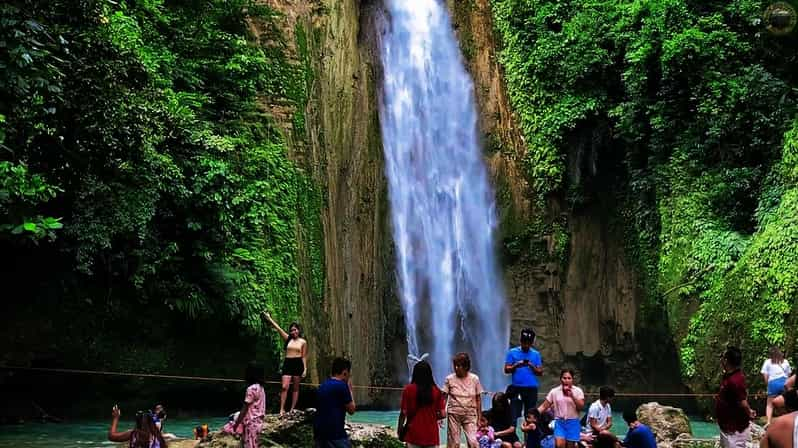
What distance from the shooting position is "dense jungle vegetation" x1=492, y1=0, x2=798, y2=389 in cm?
1608

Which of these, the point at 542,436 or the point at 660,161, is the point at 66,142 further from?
the point at 660,161

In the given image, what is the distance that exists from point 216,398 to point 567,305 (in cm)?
1000

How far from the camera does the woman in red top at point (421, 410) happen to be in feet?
23.5

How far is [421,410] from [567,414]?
2.44 m

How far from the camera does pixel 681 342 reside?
17750mm

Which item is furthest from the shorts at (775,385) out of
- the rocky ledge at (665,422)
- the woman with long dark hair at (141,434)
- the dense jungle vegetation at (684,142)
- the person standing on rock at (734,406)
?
the woman with long dark hair at (141,434)

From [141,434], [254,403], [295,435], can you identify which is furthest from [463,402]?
[141,434]

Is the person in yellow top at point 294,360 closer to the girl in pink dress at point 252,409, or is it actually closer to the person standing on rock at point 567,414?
the girl in pink dress at point 252,409

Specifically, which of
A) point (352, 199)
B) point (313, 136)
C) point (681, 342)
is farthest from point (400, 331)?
point (681, 342)

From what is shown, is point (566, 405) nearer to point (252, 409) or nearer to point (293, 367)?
point (252, 409)

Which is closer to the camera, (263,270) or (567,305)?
(263,270)

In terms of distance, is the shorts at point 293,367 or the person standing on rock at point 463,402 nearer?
the person standing on rock at point 463,402

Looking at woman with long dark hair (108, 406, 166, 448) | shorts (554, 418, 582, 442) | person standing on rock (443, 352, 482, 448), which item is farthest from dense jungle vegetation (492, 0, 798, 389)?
woman with long dark hair (108, 406, 166, 448)

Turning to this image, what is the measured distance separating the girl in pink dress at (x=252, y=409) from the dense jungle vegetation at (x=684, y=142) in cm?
1018
